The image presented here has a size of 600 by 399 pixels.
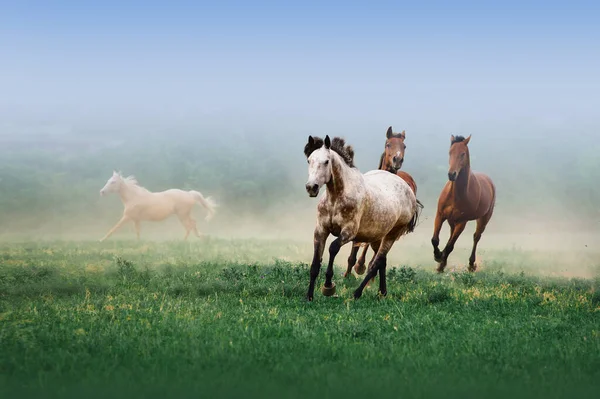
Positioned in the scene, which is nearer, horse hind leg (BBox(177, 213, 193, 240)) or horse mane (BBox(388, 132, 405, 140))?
horse mane (BBox(388, 132, 405, 140))

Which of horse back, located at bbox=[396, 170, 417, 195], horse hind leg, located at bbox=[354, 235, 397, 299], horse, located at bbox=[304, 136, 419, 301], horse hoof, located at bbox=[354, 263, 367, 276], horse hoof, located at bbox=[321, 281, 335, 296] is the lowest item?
horse hoof, located at bbox=[321, 281, 335, 296]

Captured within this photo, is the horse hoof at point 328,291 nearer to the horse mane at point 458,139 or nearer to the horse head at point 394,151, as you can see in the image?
the horse head at point 394,151

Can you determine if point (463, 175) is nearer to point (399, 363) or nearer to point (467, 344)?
point (467, 344)

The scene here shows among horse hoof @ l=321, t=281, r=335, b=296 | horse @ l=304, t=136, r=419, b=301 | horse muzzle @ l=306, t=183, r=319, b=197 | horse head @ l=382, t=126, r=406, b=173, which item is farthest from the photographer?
horse head @ l=382, t=126, r=406, b=173

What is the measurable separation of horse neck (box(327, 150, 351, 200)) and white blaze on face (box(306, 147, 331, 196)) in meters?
0.22

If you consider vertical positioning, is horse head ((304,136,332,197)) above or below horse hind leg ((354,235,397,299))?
above

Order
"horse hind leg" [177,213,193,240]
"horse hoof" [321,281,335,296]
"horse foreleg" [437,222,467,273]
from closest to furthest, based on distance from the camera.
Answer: "horse hoof" [321,281,335,296] → "horse foreleg" [437,222,467,273] → "horse hind leg" [177,213,193,240]

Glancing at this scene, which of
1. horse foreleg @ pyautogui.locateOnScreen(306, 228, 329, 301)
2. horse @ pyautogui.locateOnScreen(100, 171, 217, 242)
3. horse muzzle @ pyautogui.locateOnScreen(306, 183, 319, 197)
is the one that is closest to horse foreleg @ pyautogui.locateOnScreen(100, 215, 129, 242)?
horse @ pyautogui.locateOnScreen(100, 171, 217, 242)

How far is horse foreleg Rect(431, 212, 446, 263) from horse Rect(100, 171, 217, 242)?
13013 mm

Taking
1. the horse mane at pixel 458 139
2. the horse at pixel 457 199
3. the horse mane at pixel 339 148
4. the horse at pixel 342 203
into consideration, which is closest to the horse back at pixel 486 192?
the horse at pixel 457 199

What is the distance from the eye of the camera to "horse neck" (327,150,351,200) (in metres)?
11.2

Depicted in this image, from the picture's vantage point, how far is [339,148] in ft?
38.3

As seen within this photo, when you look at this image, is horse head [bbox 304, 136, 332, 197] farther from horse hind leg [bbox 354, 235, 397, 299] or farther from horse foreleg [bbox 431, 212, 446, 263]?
horse foreleg [bbox 431, 212, 446, 263]

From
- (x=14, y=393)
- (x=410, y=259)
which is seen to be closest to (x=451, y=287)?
(x=410, y=259)
